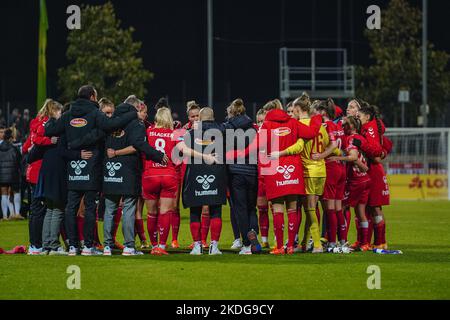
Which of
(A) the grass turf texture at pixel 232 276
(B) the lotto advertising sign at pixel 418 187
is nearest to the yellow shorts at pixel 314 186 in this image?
(A) the grass turf texture at pixel 232 276

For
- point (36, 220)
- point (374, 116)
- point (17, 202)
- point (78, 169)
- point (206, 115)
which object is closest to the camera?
point (78, 169)

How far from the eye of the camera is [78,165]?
48.1 feet

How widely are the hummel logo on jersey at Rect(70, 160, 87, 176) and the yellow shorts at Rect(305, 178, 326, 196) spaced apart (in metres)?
3.28

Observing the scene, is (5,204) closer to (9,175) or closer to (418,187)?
(9,175)

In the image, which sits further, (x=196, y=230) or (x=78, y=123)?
(x=196, y=230)

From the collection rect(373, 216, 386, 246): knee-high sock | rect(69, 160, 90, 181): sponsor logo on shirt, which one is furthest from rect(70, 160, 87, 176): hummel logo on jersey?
rect(373, 216, 386, 246): knee-high sock

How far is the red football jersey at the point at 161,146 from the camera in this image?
15.2 meters

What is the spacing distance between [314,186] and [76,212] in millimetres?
3518

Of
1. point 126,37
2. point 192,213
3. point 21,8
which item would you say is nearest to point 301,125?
point 192,213

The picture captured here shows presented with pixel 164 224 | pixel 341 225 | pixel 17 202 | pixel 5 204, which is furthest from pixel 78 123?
pixel 17 202

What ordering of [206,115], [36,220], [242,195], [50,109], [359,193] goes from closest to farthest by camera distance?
[206,115], [50,109], [36,220], [242,195], [359,193]

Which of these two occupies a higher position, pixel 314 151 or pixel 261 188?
pixel 314 151
